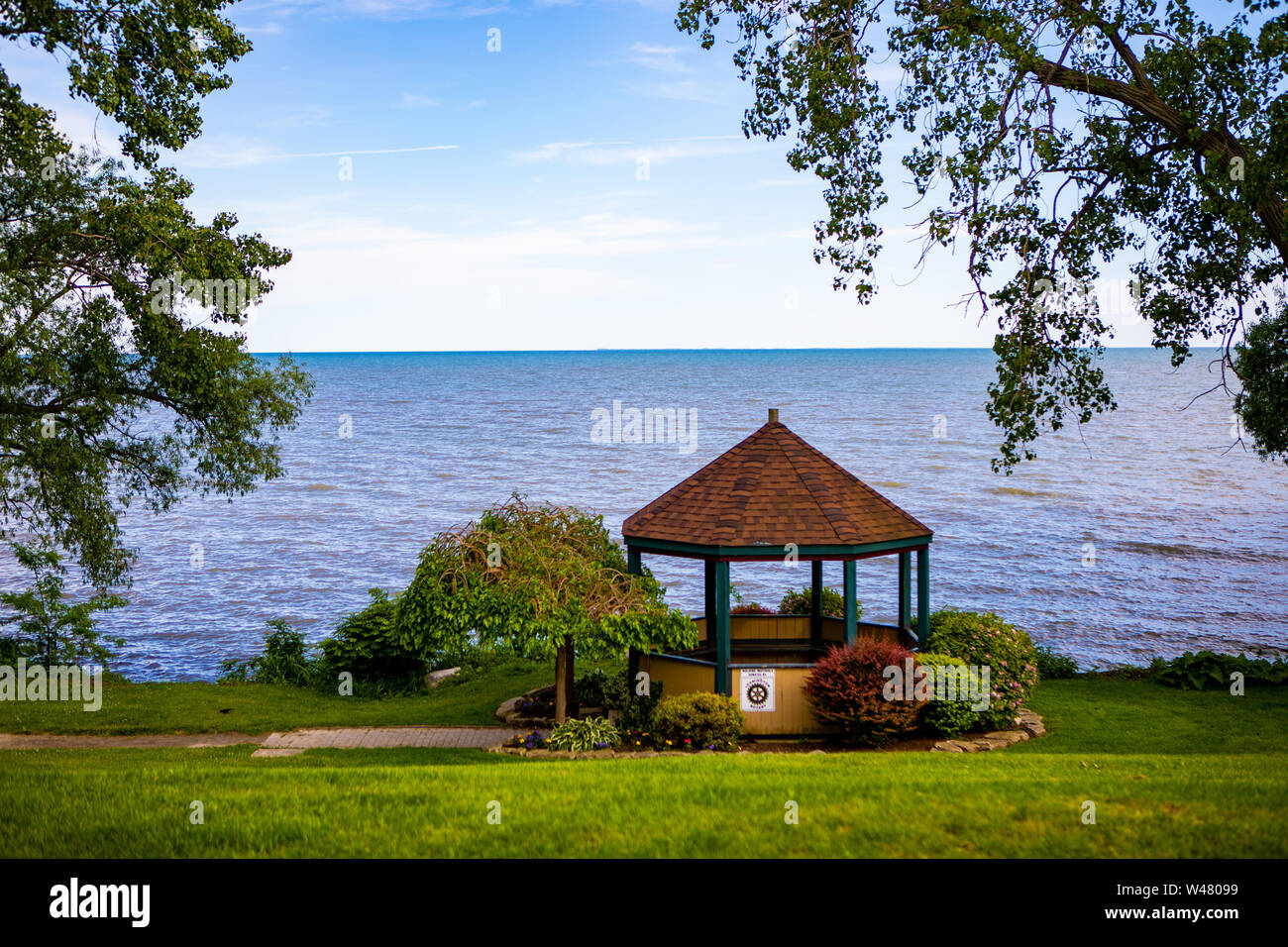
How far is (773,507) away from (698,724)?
367 cm

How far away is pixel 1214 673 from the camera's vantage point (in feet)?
70.3

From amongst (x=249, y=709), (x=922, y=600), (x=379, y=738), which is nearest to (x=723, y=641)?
(x=922, y=600)

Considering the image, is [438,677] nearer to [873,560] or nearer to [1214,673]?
[1214,673]

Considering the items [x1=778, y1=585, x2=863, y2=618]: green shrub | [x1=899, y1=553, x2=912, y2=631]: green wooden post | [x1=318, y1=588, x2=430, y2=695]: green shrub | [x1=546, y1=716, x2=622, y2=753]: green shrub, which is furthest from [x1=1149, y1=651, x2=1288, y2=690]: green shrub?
[x1=318, y1=588, x2=430, y2=695]: green shrub

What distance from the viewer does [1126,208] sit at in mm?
16109

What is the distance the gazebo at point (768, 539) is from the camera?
16.5 metres

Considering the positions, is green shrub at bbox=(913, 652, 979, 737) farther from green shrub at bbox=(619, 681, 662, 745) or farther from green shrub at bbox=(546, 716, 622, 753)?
green shrub at bbox=(546, 716, 622, 753)

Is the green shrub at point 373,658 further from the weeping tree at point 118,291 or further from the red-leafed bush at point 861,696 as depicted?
the red-leafed bush at point 861,696

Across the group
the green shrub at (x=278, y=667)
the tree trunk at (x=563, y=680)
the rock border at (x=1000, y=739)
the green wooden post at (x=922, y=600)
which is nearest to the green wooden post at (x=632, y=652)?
the tree trunk at (x=563, y=680)

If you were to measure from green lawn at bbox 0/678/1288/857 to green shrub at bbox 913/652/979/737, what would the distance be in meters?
2.99
